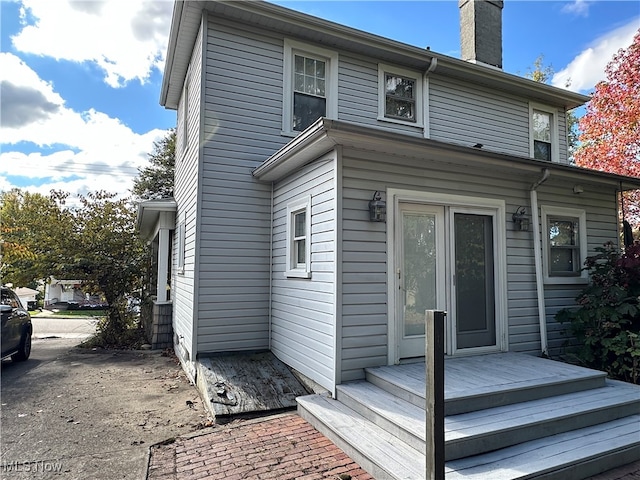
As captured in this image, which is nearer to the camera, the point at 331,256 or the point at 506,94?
the point at 331,256

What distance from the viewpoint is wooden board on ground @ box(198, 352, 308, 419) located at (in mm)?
4336

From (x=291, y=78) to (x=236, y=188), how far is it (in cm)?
226

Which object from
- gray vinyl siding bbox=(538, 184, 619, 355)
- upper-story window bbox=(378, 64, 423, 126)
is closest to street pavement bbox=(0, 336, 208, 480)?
gray vinyl siding bbox=(538, 184, 619, 355)

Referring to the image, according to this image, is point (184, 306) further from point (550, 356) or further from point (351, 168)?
point (550, 356)

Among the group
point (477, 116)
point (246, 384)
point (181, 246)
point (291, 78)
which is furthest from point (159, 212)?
point (477, 116)

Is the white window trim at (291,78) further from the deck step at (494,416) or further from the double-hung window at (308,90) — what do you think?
the deck step at (494,416)

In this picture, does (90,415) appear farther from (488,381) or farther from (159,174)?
(159,174)

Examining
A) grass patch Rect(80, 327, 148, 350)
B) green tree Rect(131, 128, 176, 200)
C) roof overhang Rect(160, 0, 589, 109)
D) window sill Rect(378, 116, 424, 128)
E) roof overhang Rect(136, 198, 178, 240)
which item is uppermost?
green tree Rect(131, 128, 176, 200)

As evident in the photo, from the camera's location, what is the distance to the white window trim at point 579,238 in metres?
5.77

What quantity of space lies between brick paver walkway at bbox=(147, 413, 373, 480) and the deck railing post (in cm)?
74

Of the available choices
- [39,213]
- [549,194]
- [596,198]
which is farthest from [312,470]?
[39,213]

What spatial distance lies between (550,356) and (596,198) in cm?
292

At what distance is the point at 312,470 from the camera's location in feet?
9.95

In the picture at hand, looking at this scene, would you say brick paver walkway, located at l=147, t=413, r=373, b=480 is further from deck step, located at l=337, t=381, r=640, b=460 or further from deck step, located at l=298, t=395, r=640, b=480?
deck step, located at l=337, t=381, r=640, b=460
